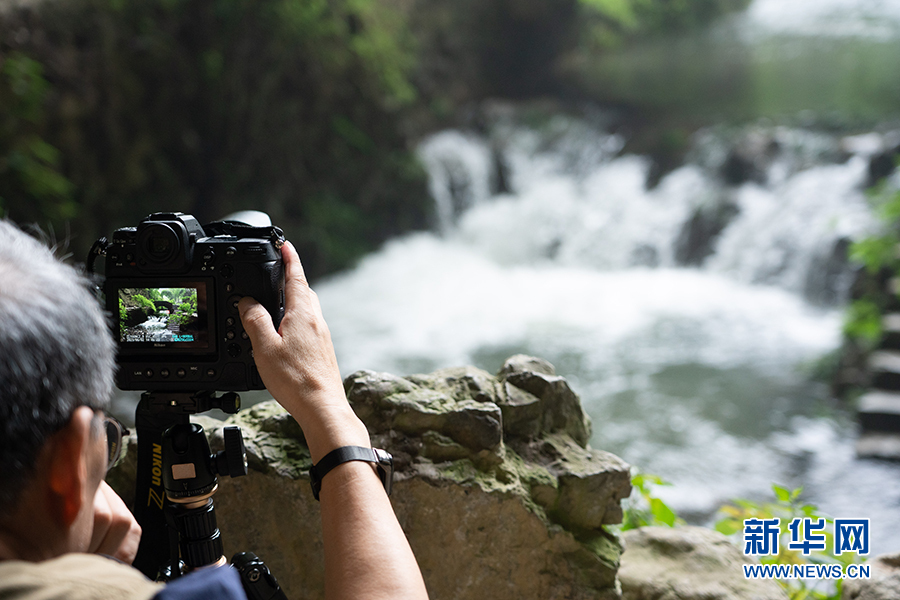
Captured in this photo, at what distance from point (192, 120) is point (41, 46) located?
4.79 feet

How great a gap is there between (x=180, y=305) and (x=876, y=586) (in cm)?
165

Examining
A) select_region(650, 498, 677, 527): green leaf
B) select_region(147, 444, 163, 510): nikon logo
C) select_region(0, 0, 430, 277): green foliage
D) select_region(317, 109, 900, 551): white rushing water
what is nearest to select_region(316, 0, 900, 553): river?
select_region(317, 109, 900, 551): white rushing water

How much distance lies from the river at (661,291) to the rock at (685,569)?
58.4 inches

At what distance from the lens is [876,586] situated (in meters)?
1.47

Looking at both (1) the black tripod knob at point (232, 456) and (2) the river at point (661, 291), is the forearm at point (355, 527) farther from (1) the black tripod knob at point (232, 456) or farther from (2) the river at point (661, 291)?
(2) the river at point (661, 291)

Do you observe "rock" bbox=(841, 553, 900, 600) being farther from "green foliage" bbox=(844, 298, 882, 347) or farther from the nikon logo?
"green foliage" bbox=(844, 298, 882, 347)

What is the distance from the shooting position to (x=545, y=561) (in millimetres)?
1359

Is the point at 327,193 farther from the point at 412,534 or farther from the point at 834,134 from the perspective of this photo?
the point at 412,534

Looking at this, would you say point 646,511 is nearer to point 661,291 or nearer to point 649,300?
point 649,300

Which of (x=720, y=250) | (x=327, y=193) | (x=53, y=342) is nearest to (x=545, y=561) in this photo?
(x=53, y=342)

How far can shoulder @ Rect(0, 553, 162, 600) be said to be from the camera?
459 millimetres

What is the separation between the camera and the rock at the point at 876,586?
1443mm

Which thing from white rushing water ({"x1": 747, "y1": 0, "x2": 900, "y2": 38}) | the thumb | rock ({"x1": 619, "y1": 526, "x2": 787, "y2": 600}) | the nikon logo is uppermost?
white rushing water ({"x1": 747, "y1": 0, "x2": 900, "y2": 38})

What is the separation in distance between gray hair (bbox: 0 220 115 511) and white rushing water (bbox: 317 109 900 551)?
3.04m
